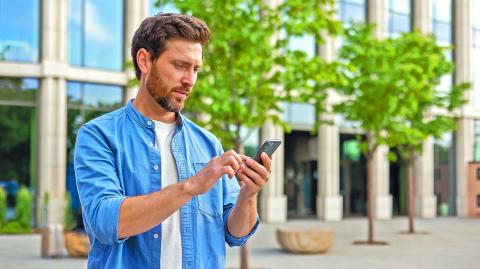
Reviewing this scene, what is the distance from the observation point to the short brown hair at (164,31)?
2.39 metres

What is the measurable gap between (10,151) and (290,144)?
1426 centimetres

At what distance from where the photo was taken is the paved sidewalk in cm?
1389

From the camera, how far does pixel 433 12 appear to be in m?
35.6

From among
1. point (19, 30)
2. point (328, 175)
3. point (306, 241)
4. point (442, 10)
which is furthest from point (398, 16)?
point (306, 241)

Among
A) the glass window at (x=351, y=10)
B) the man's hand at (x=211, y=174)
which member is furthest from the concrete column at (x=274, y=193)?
the man's hand at (x=211, y=174)

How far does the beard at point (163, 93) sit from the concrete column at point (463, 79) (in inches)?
1405

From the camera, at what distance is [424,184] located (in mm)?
34344

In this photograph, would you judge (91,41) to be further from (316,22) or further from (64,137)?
(316,22)

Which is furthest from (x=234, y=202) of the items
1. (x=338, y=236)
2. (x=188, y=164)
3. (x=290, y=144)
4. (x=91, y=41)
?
(x=290, y=144)

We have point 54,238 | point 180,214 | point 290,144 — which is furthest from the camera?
point 290,144

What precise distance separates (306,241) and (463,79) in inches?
916

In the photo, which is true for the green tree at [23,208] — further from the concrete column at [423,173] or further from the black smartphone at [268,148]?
the black smartphone at [268,148]

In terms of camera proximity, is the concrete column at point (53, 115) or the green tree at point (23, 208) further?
the concrete column at point (53, 115)

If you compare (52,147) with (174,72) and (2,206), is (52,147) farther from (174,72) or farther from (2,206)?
(174,72)
